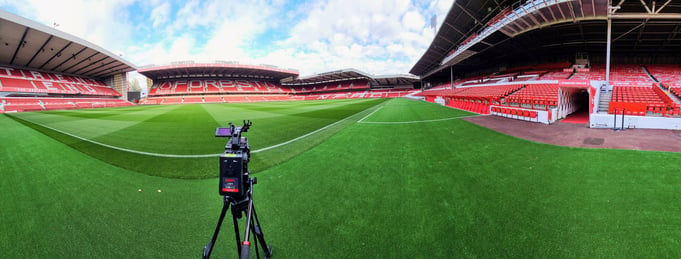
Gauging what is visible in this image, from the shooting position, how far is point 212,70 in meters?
61.4

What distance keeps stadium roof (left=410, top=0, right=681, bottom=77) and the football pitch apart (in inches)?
582

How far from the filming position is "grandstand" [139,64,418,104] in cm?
5772

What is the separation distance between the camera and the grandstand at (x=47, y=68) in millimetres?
25828

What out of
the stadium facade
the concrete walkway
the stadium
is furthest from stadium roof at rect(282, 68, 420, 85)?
the concrete walkway

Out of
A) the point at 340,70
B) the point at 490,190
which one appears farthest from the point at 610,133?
the point at 340,70

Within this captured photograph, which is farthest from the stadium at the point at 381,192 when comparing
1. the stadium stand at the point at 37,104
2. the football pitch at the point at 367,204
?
the stadium stand at the point at 37,104

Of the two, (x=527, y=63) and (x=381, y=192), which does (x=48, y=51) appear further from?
(x=527, y=63)

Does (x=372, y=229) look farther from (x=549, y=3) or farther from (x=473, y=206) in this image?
(x=549, y=3)

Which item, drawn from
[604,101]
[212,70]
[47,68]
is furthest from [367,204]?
[212,70]

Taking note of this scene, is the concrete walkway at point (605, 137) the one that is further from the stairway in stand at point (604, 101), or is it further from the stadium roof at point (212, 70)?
the stadium roof at point (212, 70)

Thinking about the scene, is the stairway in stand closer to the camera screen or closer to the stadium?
the stadium

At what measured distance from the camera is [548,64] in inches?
1016

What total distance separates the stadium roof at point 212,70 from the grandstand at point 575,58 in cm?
4565

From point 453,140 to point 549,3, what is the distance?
14.3 metres
